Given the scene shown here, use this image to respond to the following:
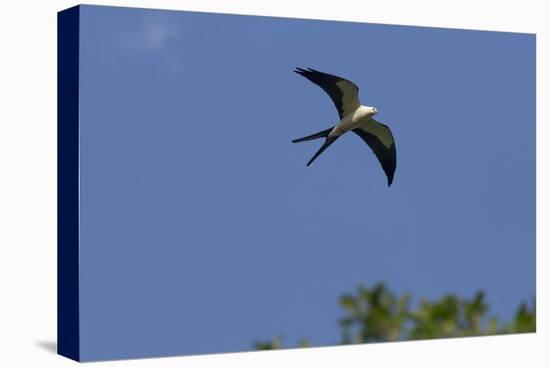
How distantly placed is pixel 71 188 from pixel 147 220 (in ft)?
2.84

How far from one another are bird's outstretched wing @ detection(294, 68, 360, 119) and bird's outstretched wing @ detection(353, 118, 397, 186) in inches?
12.2

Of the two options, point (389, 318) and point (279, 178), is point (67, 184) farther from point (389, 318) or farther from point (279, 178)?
point (389, 318)

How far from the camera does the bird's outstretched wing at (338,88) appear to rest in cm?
1431

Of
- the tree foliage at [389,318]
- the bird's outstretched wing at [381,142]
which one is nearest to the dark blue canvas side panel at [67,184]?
the tree foliage at [389,318]

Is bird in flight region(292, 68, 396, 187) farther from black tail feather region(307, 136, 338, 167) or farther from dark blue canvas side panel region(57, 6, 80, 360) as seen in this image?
dark blue canvas side panel region(57, 6, 80, 360)

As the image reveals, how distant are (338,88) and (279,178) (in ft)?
4.05

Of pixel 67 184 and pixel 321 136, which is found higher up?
pixel 321 136

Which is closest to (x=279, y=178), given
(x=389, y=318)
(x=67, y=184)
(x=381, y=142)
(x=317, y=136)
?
(x=317, y=136)

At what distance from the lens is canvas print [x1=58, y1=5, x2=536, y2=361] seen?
43.1 feet

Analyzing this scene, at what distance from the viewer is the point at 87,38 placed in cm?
1298

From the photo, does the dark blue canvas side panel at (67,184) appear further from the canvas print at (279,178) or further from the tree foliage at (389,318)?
the tree foliage at (389,318)

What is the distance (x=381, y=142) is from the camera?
1487cm

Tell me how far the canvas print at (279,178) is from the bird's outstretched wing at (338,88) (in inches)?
0.9

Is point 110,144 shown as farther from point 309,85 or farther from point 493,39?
point 493,39
